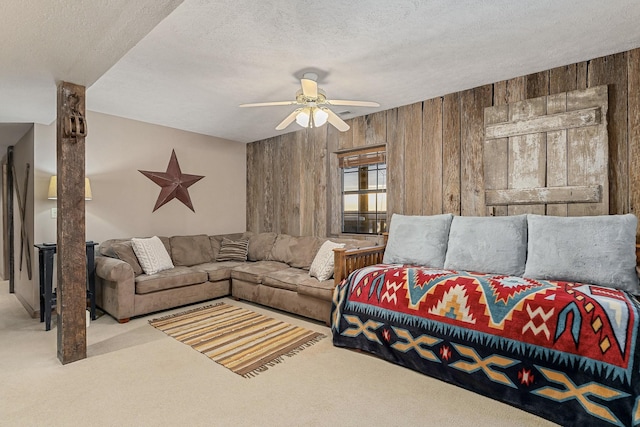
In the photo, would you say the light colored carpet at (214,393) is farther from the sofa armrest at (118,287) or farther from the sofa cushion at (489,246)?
the sofa cushion at (489,246)

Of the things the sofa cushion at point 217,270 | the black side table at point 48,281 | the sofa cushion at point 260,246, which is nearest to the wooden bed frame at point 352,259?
the sofa cushion at point 217,270

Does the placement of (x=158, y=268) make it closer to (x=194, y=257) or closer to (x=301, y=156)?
(x=194, y=257)

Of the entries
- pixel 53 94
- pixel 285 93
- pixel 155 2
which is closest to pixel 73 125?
pixel 53 94

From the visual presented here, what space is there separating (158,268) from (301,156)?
2.42 m

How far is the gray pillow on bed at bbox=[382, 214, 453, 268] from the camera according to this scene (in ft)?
10.2

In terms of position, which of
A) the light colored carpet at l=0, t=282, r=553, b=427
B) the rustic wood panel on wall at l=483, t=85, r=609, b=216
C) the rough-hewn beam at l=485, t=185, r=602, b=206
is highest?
the rustic wood panel on wall at l=483, t=85, r=609, b=216

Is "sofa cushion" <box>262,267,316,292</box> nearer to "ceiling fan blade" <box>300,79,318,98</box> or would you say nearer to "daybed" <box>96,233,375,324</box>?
"daybed" <box>96,233,375,324</box>

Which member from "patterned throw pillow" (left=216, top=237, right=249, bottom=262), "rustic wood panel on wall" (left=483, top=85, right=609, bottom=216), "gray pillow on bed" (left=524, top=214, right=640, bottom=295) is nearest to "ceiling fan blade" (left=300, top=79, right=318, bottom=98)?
"rustic wood panel on wall" (left=483, top=85, right=609, bottom=216)

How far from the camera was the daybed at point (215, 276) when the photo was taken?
134 inches

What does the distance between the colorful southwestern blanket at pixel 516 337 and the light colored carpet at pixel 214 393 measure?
0.12m

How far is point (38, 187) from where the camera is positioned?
3.68m

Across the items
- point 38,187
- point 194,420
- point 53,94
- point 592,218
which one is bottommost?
point 194,420

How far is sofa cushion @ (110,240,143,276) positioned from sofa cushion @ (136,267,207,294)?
12 centimetres

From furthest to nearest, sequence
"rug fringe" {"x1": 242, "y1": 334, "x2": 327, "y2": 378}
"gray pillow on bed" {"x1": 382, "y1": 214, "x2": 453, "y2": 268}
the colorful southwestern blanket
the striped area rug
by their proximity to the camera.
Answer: "gray pillow on bed" {"x1": 382, "y1": 214, "x2": 453, "y2": 268} → the striped area rug → "rug fringe" {"x1": 242, "y1": 334, "x2": 327, "y2": 378} → the colorful southwestern blanket
